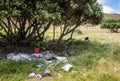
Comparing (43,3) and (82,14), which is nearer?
(43,3)

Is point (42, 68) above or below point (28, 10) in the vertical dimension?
below

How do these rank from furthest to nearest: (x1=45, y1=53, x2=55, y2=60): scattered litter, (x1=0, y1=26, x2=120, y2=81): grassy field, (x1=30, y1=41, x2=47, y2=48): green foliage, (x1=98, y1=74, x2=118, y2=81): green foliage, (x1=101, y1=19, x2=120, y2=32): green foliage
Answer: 1. (x1=101, y1=19, x2=120, y2=32): green foliage
2. (x1=30, y1=41, x2=47, y2=48): green foliage
3. (x1=45, y1=53, x2=55, y2=60): scattered litter
4. (x1=98, y1=74, x2=118, y2=81): green foliage
5. (x1=0, y1=26, x2=120, y2=81): grassy field

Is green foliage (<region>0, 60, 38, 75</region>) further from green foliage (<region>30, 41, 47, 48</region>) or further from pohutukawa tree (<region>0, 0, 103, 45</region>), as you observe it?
green foliage (<region>30, 41, 47, 48</region>)

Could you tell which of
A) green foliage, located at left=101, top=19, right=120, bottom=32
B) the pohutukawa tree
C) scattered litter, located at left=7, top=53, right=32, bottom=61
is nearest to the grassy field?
scattered litter, located at left=7, top=53, right=32, bottom=61

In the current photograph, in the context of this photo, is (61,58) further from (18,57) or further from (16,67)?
(16,67)

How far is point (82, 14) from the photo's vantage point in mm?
15930

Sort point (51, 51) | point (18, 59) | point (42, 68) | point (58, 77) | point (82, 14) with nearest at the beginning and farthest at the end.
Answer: point (58, 77) < point (42, 68) < point (18, 59) < point (51, 51) < point (82, 14)

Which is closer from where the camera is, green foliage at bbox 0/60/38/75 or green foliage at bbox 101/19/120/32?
green foliage at bbox 0/60/38/75

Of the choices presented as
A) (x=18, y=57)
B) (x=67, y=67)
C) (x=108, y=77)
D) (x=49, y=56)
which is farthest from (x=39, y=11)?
(x=108, y=77)

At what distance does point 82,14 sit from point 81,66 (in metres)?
4.75

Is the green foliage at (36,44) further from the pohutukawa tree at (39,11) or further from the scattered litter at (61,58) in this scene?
the scattered litter at (61,58)

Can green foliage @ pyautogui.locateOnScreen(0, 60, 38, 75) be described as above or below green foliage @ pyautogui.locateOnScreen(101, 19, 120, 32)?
above

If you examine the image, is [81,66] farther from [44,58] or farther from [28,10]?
[28,10]

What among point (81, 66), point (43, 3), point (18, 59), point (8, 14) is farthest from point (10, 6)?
point (81, 66)
